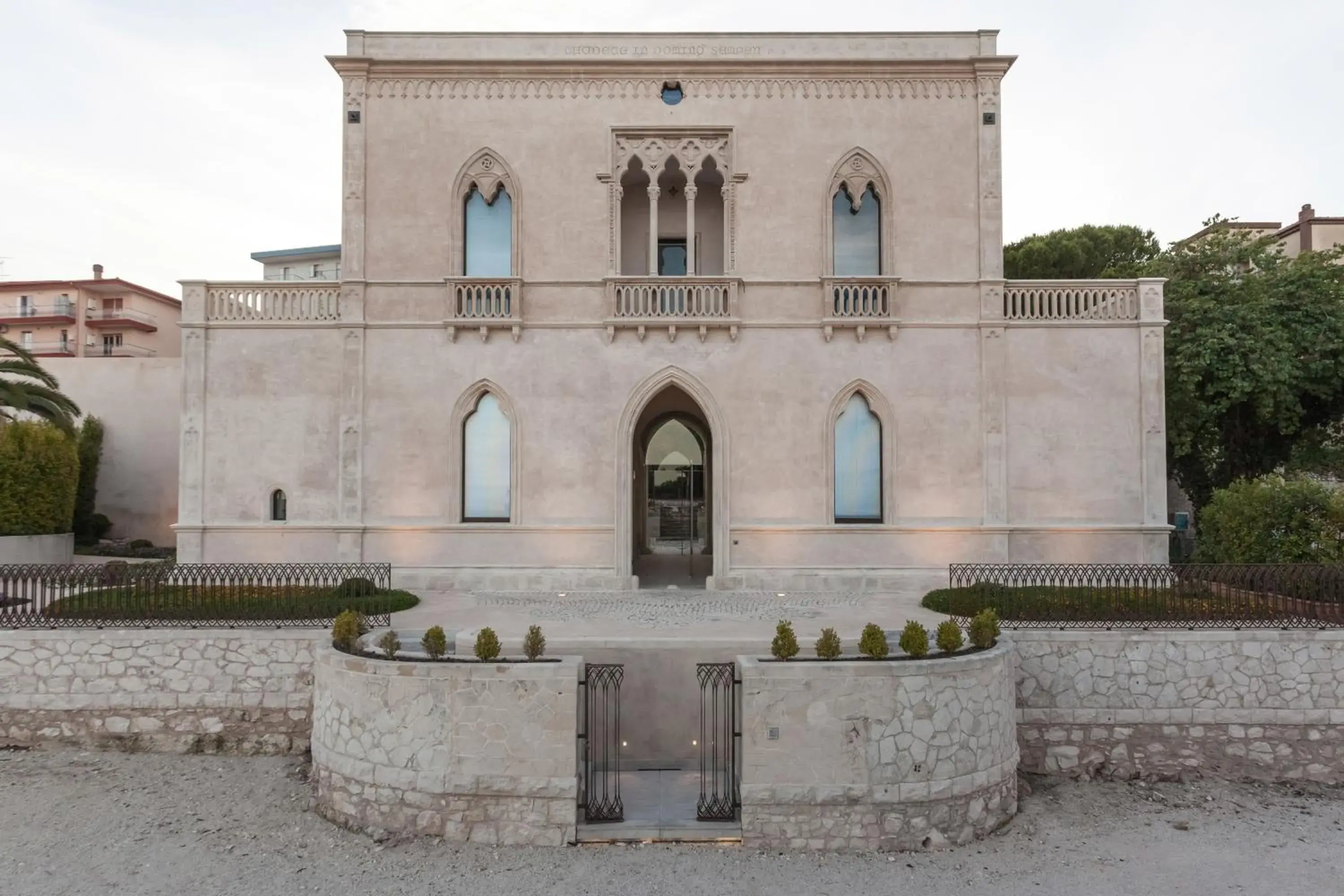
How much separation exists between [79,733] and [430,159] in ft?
44.2

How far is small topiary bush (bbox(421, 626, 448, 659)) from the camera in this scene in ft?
32.4

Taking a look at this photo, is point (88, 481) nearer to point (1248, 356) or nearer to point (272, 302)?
point (272, 302)

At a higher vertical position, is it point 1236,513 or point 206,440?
point 206,440

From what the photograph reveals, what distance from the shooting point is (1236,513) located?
16484mm

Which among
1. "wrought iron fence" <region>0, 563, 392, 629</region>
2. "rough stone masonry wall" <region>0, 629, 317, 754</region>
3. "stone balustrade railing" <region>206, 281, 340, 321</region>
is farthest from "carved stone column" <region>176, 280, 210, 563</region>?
"rough stone masonry wall" <region>0, 629, 317, 754</region>

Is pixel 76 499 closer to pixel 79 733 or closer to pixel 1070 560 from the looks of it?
pixel 79 733

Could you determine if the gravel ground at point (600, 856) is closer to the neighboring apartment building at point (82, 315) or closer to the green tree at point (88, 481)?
the green tree at point (88, 481)

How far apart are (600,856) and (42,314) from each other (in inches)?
2146

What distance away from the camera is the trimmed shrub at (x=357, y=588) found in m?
13.8

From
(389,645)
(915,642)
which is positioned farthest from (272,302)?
(915,642)

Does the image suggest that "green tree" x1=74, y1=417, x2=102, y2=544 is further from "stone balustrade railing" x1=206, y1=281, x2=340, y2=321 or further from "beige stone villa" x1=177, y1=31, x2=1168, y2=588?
"stone balustrade railing" x1=206, y1=281, x2=340, y2=321

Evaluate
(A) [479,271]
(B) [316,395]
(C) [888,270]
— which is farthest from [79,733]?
(C) [888,270]

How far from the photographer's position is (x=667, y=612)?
1467cm

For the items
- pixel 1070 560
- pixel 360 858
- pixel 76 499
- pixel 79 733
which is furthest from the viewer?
pixel 76 499
